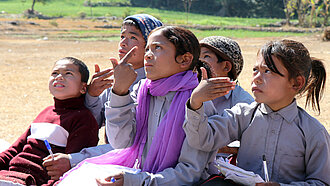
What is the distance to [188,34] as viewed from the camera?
2691mm

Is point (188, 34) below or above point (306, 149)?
above

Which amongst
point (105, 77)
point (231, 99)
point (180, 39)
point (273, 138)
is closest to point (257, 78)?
point (273, 138)

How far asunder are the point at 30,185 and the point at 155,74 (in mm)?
1077

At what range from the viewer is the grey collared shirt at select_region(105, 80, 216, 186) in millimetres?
2457

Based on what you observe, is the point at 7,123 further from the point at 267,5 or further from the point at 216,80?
the point at 267,5

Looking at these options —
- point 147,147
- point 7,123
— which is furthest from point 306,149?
point 7,123

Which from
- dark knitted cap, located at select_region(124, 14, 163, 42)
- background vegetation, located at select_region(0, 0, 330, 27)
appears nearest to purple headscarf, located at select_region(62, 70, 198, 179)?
dark knitted cap, located at select_region(124, 14, 163, 42)

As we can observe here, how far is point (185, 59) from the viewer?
2.70 m

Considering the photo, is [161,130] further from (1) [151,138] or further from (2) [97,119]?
(2) [97,119]

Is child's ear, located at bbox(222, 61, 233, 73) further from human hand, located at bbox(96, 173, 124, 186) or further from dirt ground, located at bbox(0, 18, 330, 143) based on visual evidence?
dirt ground, located at bbox(0, 18, 330, 143)

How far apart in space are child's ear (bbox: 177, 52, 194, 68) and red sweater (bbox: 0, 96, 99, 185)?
0.88 m

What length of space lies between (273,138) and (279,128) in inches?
2.5

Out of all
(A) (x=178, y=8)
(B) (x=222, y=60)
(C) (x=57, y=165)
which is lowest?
(A) (x=178, y=8)

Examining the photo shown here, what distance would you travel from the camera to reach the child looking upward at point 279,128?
2438 mm
